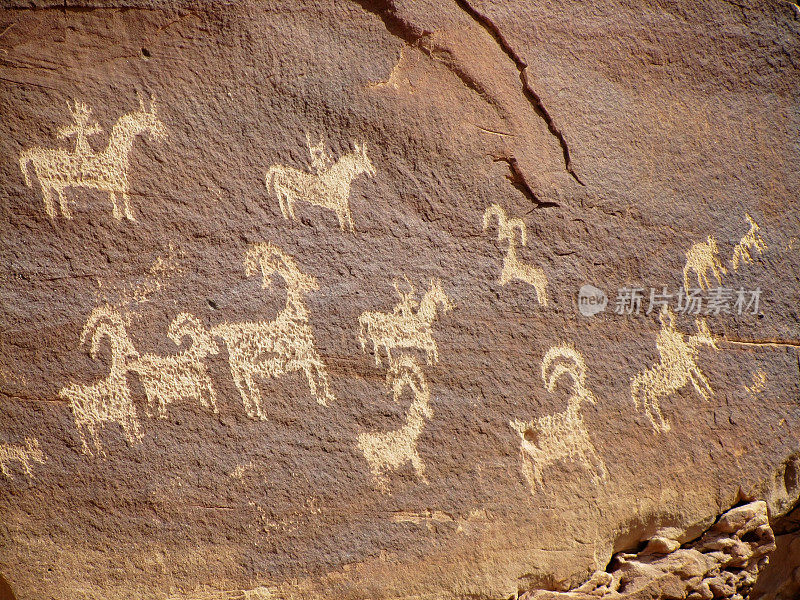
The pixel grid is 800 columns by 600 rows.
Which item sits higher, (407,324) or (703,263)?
(703,263)

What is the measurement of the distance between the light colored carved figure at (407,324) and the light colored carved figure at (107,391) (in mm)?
554

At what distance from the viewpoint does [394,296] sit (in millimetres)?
1538

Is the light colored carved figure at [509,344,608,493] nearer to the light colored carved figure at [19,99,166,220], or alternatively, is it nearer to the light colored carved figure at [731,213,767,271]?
the light colored carved figure at [731,213,767,271]

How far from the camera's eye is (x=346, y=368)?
151 centimetres

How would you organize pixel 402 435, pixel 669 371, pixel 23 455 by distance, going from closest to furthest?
pixel 23 455 → pixel 402 435 → pixel 669 371

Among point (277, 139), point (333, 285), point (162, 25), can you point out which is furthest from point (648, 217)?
point (162, 25)

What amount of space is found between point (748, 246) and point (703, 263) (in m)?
0.16

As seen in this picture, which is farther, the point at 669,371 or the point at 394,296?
the point at 669,371

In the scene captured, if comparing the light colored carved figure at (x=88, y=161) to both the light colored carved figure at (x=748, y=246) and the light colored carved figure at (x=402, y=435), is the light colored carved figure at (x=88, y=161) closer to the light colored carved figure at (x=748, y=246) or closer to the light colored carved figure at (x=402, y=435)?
the light colored carved figure at (x=402, y=435)

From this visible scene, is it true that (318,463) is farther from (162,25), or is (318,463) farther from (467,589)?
(162,25)

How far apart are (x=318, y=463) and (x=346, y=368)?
9.3 inches

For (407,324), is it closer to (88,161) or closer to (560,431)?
(560,431)

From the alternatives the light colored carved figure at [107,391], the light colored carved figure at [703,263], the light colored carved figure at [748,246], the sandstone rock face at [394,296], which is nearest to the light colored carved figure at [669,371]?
the sandstone rock face at [394,296]

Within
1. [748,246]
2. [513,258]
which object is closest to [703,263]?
[748,246]
